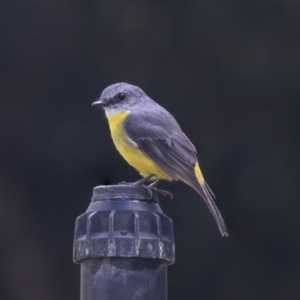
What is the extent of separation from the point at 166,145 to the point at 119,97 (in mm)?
398

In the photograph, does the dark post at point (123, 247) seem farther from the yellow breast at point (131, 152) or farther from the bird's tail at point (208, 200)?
the yellow breast at point (131, 152)

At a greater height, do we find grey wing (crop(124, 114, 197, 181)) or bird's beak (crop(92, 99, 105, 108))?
bird's beak (crop(92, 99, 105, 108))

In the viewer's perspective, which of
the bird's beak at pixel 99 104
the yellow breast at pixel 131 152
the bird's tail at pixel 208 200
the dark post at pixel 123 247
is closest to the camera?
the dark post at pixel 123 247

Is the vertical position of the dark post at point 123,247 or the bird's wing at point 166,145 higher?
the bird's wing at point 166,145

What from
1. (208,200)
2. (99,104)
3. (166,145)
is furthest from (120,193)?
(99,104)

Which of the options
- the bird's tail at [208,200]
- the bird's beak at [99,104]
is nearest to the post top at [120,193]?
the bird's tail at [208,200]

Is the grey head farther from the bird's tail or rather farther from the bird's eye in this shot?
the bird's tail

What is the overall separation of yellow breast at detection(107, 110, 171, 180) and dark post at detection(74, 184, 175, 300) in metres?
1.55

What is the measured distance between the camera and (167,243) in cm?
171

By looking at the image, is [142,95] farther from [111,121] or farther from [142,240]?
[142,240]

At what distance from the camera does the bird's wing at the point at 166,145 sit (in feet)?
10.5

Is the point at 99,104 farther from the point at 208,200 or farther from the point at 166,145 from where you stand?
the point at 208,200

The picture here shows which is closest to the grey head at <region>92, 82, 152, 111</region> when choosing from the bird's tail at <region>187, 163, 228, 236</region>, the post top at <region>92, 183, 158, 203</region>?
the bird's tail at <region>187, 163, 228, 236</region>

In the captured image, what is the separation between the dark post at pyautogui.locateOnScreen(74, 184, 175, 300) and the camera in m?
1.67
